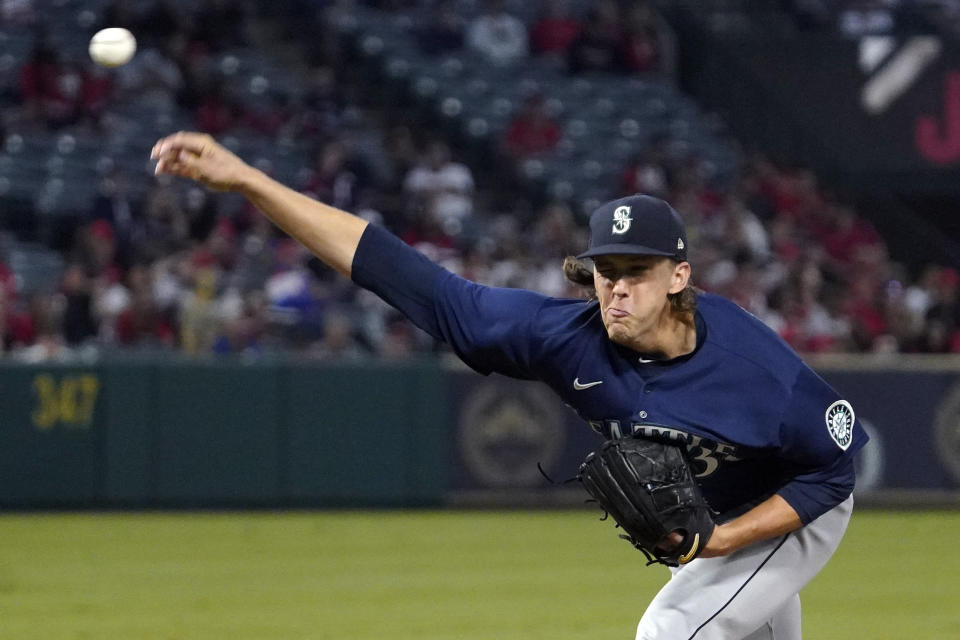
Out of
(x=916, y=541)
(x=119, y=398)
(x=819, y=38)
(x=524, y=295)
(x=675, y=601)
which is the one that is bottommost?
(x=916, y=541)

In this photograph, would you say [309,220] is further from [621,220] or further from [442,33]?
[442,33]

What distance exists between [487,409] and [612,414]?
8.95 meters

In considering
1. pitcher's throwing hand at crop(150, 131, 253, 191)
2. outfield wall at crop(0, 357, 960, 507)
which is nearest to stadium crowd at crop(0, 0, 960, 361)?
outfield wall at crop(0, 357, 960, 507)

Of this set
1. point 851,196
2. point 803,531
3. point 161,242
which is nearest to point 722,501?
point 803,531

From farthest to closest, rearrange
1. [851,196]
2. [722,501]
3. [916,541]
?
[851,196] → [916,541] → [722,501]

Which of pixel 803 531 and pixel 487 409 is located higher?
pixel 803 531

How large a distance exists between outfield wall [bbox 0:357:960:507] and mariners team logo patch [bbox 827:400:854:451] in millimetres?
8690

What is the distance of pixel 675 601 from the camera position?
427 cm

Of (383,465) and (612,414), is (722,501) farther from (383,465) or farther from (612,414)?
(383,465)

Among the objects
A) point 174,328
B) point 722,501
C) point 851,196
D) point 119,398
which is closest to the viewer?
point 722,501

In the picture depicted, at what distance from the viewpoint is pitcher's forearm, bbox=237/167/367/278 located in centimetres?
408

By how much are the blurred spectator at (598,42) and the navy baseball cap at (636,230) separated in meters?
15.6

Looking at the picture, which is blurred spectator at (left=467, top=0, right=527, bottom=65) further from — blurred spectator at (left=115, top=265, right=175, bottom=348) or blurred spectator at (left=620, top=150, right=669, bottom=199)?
blurred spectator at (left=115, top=265, right=175, bottom=348)

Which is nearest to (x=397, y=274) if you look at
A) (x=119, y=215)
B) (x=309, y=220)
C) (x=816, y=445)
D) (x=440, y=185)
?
(x=309, y=220)
